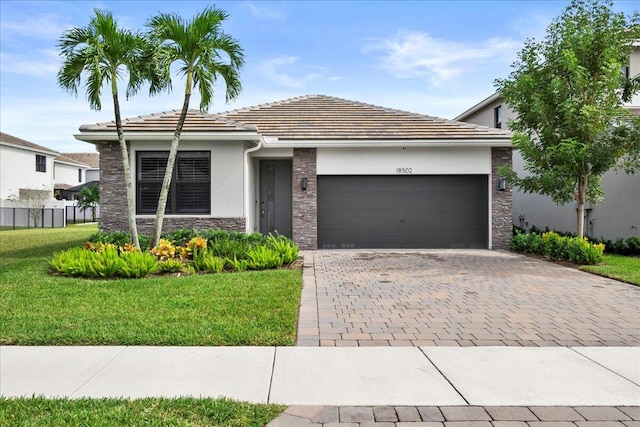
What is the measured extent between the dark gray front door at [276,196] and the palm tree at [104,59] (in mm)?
5377

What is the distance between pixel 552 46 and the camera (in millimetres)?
12297

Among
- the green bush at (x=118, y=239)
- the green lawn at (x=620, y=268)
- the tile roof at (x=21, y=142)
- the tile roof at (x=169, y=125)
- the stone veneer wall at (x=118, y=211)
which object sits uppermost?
the tile roof at (x=21, y=142)

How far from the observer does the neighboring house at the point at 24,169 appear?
31.2 meters

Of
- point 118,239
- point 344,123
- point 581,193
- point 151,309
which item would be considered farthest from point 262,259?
point 581,193

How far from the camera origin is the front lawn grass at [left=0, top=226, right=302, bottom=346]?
5145 mm

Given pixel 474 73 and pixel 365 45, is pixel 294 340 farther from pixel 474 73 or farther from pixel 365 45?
pixel 474 73

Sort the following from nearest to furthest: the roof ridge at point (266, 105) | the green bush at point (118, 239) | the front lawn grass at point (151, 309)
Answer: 1. the front lawn grass at point (151, 309)
2. the green bush at point (118, 239)
3. the roof ridge at point (266, 105)

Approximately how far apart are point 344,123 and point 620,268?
924cm

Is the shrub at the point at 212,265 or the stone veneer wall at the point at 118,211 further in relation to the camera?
the stone veneer wall at the point at 118,211

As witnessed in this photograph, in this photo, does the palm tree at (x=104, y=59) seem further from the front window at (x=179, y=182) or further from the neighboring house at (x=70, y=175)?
the neighboring house at (x=70, y=175)


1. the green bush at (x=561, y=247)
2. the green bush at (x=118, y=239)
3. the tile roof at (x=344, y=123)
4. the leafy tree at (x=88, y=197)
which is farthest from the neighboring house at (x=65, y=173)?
the green bush at (x=561, y=247)

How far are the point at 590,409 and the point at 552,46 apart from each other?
451 inches

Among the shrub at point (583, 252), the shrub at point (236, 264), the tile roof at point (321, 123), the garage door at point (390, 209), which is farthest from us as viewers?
the garage door at point (390, 209)

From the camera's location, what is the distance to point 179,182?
13492mm
